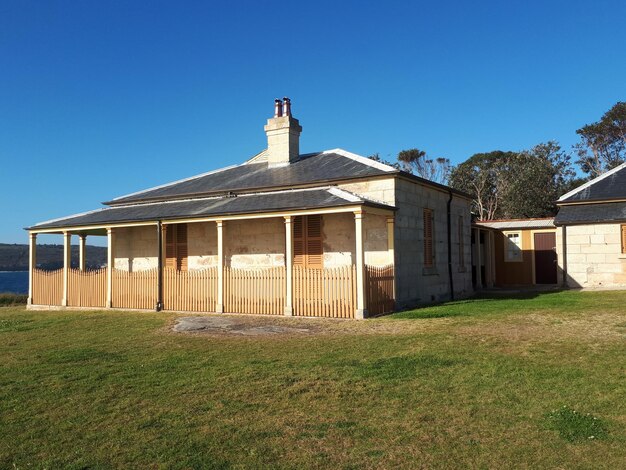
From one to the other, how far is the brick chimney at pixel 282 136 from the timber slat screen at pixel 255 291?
5736mm

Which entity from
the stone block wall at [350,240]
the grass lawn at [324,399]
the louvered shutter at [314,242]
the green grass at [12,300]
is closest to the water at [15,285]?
the green grass at [12,300]

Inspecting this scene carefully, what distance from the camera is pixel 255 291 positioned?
49.5 ft

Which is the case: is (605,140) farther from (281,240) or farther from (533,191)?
(281,240)

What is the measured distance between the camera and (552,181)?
45500mm

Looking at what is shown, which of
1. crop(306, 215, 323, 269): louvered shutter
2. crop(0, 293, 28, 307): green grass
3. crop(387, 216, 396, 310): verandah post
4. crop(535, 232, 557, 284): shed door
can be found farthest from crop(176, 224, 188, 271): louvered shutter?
crop(535, 232, 557, 284): shed door

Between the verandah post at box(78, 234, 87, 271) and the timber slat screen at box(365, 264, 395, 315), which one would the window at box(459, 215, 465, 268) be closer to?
the timber slat screen at box(365, 264, 395, 315)

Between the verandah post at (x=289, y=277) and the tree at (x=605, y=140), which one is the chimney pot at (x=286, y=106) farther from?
the tree at (x=605, y=140)

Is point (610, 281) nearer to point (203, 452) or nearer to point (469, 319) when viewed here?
point (469, 319)

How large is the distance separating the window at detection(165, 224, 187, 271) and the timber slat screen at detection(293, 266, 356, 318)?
5.97m

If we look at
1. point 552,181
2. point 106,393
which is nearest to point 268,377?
point 106,393

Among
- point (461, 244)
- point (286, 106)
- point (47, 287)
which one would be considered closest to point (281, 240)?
point (286, 106)

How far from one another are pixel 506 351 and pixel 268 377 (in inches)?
147

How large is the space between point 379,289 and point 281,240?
13.3 feet

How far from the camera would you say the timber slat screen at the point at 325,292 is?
44.5ft
